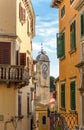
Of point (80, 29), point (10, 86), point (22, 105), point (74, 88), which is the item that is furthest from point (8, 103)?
point (80, 29)

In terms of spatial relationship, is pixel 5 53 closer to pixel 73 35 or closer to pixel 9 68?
pixel 9 68

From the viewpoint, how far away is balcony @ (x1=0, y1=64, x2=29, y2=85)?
24.8 m

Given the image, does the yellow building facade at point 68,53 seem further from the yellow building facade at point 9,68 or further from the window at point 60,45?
the yellow building facade at point 9,68

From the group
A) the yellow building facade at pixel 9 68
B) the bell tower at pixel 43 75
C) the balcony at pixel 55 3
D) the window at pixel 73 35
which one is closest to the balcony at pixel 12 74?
the yellow building facade at pixel 9 68

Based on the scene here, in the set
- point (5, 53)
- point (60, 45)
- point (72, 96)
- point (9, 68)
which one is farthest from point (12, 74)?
point (72, 96)

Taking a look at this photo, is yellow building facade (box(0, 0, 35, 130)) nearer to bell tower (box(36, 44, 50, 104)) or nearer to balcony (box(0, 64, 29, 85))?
balcony (box(0, 64, 29, 85))

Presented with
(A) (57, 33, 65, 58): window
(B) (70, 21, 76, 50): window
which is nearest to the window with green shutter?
(B) (70, 21, 76, 50): window

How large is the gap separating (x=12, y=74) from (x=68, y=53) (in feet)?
17.7

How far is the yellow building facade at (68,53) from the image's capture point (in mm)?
18984

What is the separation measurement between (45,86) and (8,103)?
6276 centimetres

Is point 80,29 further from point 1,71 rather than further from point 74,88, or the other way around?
point 1,71

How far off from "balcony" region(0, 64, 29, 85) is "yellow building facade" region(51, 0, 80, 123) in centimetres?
297

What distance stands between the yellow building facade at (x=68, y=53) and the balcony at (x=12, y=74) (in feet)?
9.74

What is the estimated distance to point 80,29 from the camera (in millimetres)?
18109
